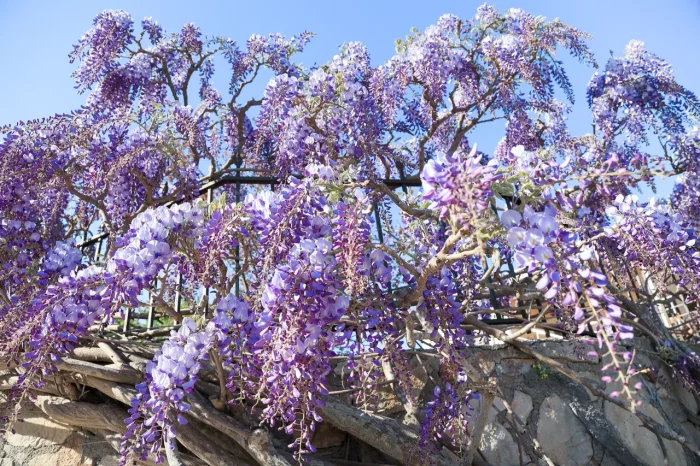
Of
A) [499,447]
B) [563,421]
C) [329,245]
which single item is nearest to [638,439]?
[563,421]

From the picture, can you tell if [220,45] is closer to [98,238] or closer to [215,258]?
[98,238]

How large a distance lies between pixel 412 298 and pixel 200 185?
2.30 metres

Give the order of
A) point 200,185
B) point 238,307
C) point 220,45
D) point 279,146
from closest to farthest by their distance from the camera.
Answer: point 238,307, point 279,146, point 200,185, point 220,45

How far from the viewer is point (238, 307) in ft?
6.90

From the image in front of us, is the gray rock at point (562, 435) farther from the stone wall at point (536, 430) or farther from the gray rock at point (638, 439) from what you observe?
the gray rock at point (638, 439)

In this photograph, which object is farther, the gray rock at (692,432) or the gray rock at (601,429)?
the gray rock at (692,432)

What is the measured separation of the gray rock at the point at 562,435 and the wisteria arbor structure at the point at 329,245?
0.35m

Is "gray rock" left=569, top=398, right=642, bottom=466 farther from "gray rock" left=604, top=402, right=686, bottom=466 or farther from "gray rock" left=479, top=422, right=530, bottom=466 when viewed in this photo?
"gray rock" left=479, top=422, right=530, bottom=466

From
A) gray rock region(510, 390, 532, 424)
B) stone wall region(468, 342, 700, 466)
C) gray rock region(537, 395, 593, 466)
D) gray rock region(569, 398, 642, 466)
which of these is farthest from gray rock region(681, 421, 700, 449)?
gray rock region(510, 390, 532, 424)

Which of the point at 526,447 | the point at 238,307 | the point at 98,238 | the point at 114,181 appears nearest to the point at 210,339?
the point at 238,307

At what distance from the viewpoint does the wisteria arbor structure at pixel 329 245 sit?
5.80 ft

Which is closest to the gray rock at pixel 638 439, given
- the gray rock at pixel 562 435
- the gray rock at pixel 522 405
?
the gray rock at pixel 562 435

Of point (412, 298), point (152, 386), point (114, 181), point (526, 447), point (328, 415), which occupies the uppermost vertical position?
point (114, 181)

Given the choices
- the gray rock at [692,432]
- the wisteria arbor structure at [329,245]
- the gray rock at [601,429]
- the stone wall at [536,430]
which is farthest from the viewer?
the gray rock at [692,432]
